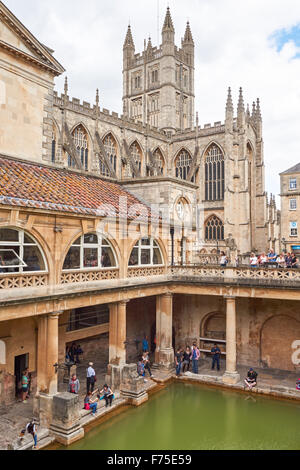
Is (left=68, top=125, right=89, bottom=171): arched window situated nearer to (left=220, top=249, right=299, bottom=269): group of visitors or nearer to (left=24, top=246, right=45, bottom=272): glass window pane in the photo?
(left=220, top=249, right=299, bottom=269): group of visitors

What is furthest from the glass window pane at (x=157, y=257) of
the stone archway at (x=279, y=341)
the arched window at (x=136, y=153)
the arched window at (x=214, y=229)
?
the arched window at (x=136, y=153)

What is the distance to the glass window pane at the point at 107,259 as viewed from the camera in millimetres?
17781

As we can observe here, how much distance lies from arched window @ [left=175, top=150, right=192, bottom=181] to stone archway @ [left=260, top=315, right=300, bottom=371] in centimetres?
3015

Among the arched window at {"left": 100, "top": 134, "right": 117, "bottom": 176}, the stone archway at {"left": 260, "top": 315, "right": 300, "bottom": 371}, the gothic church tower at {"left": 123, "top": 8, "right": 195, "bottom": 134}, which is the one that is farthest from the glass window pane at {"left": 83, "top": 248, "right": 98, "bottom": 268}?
the gothic church tower at {"left": 123, "top": 8, "right": 195, "bottom": 134}

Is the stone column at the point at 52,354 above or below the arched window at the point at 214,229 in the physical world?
below

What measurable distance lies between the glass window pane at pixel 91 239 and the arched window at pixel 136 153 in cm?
2966

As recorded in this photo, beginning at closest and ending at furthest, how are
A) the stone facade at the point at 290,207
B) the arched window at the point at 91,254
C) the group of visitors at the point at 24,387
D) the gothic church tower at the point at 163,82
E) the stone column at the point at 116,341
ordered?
the arched window at the point at 91,254 → the group of visitors at the point at 24,387 → the stone column at the point at 116,341 → the stone facade at the point at 290,207 → the gothic church tower at the point at 163,82

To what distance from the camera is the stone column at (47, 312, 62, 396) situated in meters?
14.1

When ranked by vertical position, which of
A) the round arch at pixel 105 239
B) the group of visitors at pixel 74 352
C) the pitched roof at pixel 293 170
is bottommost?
the group of visitors at pixel 74 352

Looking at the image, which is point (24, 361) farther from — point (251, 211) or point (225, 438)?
point (251, 211)

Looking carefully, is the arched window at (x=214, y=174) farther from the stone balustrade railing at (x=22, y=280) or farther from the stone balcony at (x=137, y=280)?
the stone balustrade railing at (x=22, y=280)

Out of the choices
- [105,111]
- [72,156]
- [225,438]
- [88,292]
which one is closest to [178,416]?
[225,438]

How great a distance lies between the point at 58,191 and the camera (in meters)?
16.1

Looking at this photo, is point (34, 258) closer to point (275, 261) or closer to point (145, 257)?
point (145, 257)
